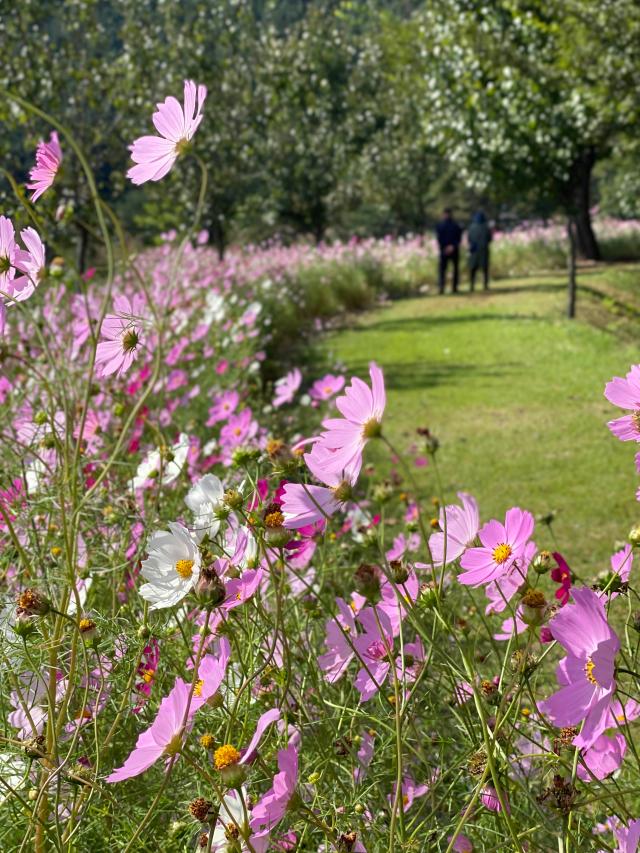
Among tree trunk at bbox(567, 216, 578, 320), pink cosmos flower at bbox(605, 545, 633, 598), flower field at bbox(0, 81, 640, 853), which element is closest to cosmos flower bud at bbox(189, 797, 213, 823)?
flower field at bbox(0, 81, 640, 853)

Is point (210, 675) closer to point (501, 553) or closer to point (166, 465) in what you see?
point (501, 553)

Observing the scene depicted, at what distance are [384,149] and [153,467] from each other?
88.4ft

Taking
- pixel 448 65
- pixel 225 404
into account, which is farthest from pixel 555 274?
pixel 225 404

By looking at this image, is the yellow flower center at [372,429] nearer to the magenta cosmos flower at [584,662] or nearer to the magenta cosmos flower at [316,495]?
the magenta cosmos flower at [316,495]

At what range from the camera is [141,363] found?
462cm

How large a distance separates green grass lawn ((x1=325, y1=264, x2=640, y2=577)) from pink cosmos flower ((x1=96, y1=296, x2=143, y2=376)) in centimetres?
262

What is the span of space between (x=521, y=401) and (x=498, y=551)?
19.1 feet

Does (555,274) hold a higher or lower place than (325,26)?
lower

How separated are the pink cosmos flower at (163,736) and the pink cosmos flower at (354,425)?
0.84 feet

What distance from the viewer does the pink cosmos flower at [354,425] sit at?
32.3 inches

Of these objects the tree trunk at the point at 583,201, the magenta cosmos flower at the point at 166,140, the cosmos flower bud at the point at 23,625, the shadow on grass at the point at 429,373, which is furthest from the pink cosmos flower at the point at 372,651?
the tree trunk at the point at 583,201

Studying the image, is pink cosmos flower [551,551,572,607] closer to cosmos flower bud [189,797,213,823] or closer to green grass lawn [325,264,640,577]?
cosmos flower bud [189,797,213,823]

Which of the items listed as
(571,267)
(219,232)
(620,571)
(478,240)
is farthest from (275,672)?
(478,240)

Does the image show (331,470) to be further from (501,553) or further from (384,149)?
(384,149)
